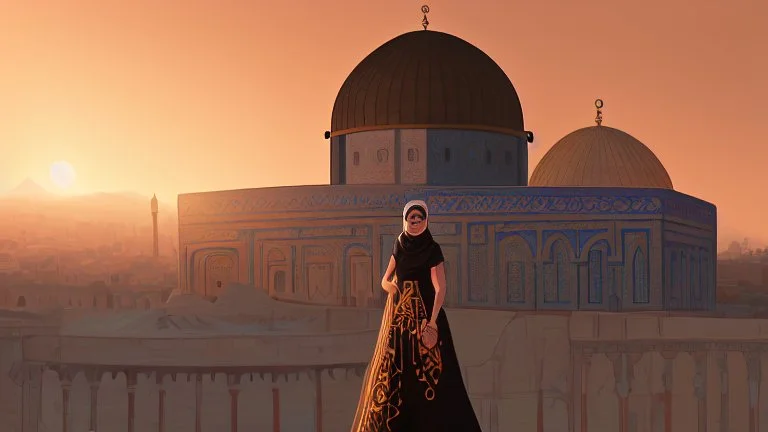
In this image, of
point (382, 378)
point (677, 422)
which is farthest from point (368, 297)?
point (382, 378)

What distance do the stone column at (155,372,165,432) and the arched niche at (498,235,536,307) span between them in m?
7.79

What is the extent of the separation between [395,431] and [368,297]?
51.9 ft

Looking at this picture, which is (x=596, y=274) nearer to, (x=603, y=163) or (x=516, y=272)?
(x=516, y=272)

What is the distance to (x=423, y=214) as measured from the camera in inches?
333

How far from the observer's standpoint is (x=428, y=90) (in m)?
26.6

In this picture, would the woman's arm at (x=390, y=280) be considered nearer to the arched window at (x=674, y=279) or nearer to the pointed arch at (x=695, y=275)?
the arched window at (x=674, y=279)

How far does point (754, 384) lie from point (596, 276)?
19.9ft

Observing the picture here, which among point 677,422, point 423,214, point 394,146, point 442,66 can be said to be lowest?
point 677,422

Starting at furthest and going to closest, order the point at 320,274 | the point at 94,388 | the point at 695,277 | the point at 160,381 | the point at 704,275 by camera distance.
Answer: the point at 704,275, the point at 695,277, the point at 320,274, the point at 160,381, the point at 94,388

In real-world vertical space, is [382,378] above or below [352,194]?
below

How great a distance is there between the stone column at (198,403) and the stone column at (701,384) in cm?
700

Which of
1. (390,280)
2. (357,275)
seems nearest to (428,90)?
(357,275)

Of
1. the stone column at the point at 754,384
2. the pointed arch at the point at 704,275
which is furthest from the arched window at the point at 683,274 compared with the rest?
the stone column at the point at 754,384

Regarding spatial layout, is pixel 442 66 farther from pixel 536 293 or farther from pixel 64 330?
pixel 64 330
